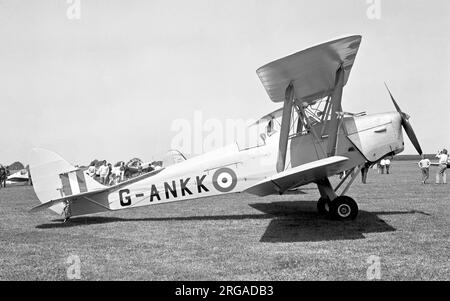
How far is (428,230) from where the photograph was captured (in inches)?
265

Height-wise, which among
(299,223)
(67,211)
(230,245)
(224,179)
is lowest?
(299,223)

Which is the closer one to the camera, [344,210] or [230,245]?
[230,245]

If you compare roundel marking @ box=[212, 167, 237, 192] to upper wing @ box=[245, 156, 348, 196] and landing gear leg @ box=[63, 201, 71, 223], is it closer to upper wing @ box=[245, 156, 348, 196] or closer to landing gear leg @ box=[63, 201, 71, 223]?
upper wing @ box=[245, 156, 348, 196]

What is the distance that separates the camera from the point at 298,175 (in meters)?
6.51

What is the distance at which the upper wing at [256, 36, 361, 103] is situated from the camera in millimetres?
6551

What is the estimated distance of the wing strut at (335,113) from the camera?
287 inches

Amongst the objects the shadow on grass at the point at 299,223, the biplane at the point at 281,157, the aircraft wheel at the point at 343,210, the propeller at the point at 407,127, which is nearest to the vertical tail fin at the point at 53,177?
the biplane at the point at 281,157

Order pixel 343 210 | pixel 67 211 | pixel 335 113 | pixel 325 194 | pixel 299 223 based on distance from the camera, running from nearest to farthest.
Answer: pixel 335 113
pixel 343 210
pixel 299 223
pixel 67 211
pixel 325 194

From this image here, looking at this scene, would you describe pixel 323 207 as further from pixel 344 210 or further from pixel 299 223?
pixel 299 223

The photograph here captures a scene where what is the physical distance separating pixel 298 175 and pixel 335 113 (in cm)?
154

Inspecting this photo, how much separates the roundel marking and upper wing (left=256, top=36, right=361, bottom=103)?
1.95 m

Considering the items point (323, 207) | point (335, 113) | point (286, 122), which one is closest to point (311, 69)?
point (335, 113)
